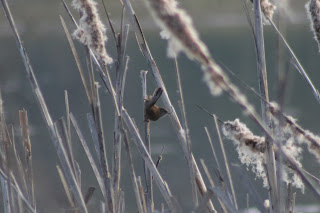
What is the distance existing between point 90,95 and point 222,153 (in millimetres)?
453

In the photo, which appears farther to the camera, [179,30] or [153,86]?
[153,86]

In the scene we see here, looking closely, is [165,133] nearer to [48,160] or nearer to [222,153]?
[48,160]

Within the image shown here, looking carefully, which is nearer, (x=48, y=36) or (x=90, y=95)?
(x=90, y=95)

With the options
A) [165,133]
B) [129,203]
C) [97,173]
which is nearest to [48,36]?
[165,133]

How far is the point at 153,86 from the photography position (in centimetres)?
623

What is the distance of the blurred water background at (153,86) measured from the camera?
455 cm

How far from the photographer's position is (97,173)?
1.46 metres

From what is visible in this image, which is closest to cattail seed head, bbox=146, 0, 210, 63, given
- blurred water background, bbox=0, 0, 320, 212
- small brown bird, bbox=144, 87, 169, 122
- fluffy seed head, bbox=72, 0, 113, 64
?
blurred water background, bbox=0, 0, 320, 212

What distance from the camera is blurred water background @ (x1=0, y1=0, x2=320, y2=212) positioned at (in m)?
4.55

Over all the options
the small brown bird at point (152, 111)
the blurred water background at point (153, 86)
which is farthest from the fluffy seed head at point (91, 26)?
the blurred water background at point (153, 86)

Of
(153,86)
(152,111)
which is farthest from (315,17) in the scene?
(153,86)

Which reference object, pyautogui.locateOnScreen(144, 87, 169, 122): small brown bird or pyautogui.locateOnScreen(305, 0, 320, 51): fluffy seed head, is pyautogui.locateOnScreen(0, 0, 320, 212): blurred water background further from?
pyautogui.locateOnScreen(144, 87, 169, 122): small brown bird

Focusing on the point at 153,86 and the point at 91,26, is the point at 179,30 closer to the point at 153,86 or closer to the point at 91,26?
the point at 91,26

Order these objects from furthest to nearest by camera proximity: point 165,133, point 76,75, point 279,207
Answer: point 76,75 < point 165,133 < point 279,207
